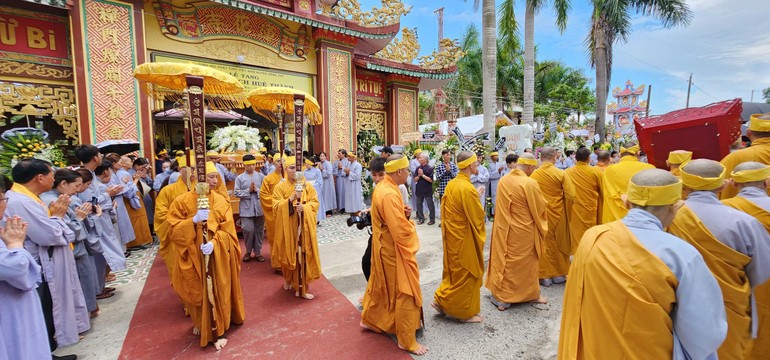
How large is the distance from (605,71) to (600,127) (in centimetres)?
284

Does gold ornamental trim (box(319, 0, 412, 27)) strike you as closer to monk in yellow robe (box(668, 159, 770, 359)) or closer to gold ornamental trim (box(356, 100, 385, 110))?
gold ornamental trim (box(356, 100, 385, 110))

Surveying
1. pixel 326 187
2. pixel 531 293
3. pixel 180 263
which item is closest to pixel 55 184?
pixel 180 263

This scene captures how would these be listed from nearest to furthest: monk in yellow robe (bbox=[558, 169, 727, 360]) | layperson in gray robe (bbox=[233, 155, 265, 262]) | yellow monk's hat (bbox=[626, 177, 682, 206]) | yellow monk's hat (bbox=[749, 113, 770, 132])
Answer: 1. monk in yellow robe (bbox=[558, 169, 727, 360])
2. yellow monk's hat (bbox=[626, 177, 682, 206])
3. yellow monk's hat (bbox=[749, 113, 770, 132])
4. layperson in gray robe (bbox=[233, 155, 265, 262])

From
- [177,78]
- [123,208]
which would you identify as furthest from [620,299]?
[123,208]

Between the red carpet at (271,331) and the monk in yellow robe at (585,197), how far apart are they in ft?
11.8

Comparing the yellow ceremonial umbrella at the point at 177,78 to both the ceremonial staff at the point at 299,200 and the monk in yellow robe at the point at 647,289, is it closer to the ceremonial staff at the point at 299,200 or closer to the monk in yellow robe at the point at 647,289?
the ceremonial staff at the point at 299,200

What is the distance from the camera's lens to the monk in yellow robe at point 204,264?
343cm

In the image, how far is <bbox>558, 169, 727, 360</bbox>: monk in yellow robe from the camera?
4.77 feet

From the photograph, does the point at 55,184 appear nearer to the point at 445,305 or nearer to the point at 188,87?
the point at 188,87

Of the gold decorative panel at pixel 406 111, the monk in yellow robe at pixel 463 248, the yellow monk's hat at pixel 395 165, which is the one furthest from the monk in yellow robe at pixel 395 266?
the gold decorative panel at pixel 406 111

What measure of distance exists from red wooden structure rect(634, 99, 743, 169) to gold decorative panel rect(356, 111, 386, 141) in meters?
9.44

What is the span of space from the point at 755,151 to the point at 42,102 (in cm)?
1152

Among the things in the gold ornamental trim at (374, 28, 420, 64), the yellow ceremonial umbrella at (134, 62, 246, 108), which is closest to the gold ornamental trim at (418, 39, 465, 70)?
the gold ornamental trim at (374, 28, 420, 64)

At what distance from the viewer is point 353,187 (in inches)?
378
